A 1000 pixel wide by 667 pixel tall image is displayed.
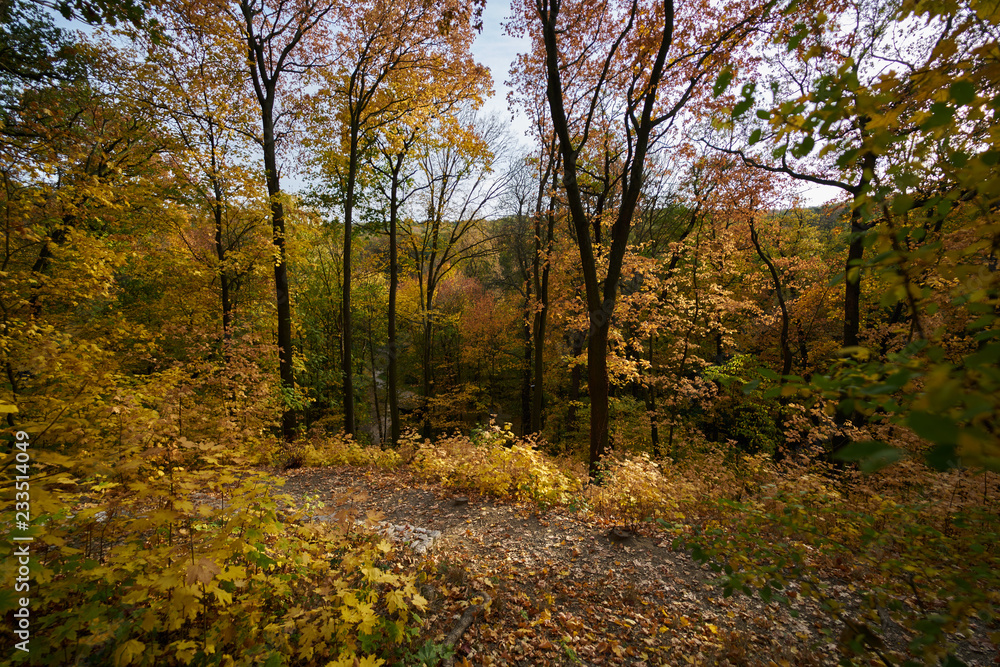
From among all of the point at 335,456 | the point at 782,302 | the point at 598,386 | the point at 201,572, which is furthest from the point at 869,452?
the point at 782,302

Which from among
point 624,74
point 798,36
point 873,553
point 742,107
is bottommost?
point 873,553

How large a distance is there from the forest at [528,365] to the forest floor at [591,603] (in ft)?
0.11

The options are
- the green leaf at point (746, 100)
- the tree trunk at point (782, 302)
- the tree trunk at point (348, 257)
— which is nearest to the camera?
Result: the green leaf at point (746, 100)

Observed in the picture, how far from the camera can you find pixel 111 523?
277 centimetres

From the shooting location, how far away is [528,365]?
18375mm

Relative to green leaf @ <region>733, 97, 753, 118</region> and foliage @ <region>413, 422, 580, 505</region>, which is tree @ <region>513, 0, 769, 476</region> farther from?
green leaf @ <region>733, 97, 753, 118</region>

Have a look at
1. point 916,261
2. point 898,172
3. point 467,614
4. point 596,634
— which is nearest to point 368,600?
point 467,614

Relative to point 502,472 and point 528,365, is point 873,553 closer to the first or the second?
point 502,472

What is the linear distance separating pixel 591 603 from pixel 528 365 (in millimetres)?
14686

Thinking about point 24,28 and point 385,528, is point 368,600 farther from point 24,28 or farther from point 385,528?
point 24,28

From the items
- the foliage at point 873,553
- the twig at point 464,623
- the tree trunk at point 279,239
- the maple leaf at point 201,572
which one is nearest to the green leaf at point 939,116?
the foliage at point 873,553

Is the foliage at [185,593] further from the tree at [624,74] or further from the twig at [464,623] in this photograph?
the tree at [624,74]

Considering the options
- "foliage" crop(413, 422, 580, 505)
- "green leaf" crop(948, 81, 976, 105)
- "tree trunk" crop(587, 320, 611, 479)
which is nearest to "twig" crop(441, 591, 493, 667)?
"foliage" crop(413, 422, 580, 505)

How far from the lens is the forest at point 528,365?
1727 millimetres
